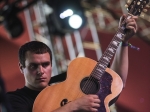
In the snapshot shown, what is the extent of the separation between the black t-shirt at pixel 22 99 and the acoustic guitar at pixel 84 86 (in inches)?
4.1

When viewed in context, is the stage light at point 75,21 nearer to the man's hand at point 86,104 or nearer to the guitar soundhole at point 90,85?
the guitar soundhole at point 90,85

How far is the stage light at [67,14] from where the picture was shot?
351 cm

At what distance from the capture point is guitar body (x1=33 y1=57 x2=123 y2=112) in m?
1.94

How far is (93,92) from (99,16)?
111 inches

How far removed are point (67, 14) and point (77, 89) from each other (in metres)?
1.66

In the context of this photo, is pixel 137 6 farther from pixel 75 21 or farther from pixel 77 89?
pixel 75 21

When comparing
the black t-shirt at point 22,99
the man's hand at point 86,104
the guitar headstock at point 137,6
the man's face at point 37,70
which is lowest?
the man's hand at point 86,104

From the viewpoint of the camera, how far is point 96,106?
1872 millimetres

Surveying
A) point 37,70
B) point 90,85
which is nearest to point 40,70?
point 37,70

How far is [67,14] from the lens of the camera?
11.6 feet

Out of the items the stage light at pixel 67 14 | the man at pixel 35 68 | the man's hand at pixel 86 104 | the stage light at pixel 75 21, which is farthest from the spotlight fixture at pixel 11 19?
the man's hand at pixel 86 104

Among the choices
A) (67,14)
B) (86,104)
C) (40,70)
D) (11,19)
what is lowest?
(86,104)

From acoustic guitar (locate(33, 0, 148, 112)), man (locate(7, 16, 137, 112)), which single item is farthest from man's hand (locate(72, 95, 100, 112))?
man (locate(7, 16, 137, 112))

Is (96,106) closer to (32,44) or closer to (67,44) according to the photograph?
(32,44)
